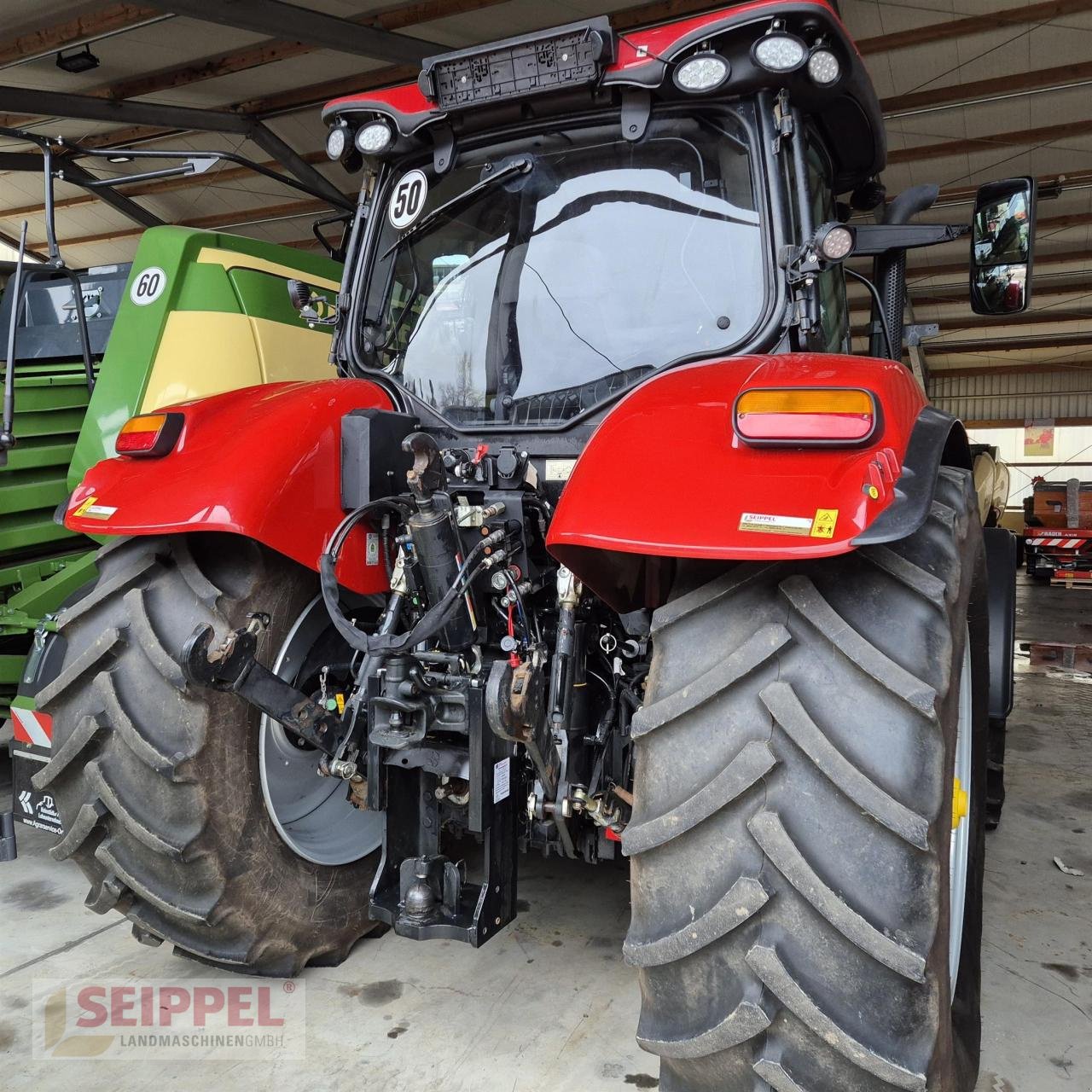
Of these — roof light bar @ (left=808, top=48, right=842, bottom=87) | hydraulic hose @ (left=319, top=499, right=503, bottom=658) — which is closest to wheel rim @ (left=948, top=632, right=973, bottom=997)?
hydraulic hose @ (left=319, top=499, right=503, bottom=658)

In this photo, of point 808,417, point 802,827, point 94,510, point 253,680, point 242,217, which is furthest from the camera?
point 242,217

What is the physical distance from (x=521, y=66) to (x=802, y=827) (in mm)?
1874

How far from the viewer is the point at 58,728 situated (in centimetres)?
213

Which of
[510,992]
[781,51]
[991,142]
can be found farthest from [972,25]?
[510,992]

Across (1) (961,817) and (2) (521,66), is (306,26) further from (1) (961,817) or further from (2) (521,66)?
(1) (961,817)

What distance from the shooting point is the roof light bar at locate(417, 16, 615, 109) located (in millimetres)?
2225

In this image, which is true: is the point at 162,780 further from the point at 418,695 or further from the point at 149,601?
the point at 418,695

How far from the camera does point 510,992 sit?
2449mm

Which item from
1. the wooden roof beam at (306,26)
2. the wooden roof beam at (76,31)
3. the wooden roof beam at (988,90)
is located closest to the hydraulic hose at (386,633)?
the wooden roof beam at (306,26)

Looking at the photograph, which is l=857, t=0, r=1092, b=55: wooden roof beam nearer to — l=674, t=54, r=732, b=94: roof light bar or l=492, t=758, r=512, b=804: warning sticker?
l=674, t=54, r=732, b=94: roof light bar

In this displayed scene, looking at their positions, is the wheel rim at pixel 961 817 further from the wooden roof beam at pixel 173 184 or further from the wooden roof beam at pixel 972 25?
the wooden roof beam at pixel 173 184

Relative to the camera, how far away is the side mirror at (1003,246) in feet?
7.89

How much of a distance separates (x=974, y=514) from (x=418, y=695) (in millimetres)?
1228

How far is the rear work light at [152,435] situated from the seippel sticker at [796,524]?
1401 millimetres
